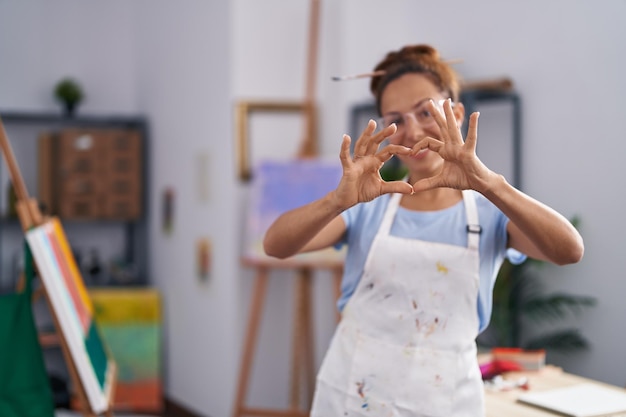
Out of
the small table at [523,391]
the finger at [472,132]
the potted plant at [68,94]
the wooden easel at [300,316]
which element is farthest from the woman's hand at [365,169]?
the potted plant at [68,94]

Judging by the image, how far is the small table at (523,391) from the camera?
1962 millimetres

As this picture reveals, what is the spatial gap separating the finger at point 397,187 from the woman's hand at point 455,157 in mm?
32

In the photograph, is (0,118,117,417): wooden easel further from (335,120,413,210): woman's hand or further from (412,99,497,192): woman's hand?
(412,99,497,192): woman's hand

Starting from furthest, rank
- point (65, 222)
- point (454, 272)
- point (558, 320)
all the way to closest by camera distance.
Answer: point (65, 222) < point (558, 320) < point (454, 272)

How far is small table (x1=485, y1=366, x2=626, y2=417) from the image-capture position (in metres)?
1.96

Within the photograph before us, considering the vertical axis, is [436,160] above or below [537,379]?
above

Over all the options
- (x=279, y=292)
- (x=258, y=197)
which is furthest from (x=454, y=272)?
(x=279, y=292)

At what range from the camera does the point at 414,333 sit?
1813 millimetres

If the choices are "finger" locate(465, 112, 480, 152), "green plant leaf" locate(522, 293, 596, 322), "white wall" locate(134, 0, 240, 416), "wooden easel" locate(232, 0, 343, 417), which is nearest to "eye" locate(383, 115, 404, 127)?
"finger" locate(465, 112, 480, 152)

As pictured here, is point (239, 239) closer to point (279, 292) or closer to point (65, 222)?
point (279, 292)

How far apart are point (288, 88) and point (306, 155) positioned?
0.47 meters

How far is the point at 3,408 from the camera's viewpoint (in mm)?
2877

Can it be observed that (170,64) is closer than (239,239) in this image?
No

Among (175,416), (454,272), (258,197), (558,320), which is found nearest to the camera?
(454,272)
